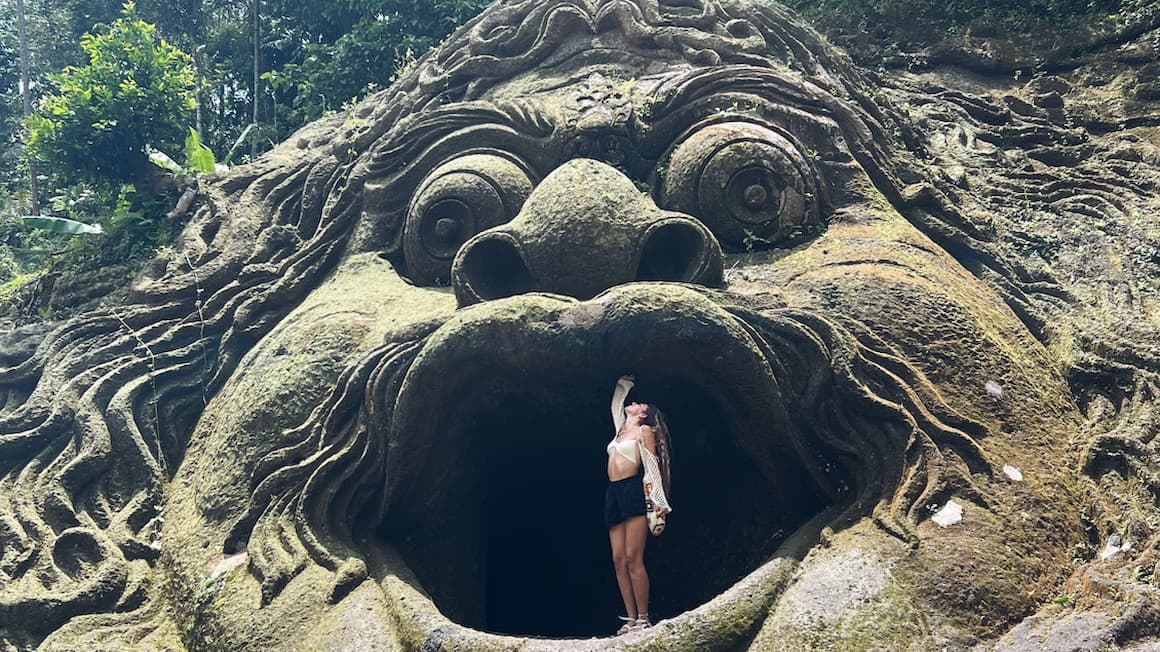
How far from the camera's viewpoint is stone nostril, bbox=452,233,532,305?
17.1ft

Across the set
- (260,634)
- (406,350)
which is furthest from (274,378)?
(260,634)

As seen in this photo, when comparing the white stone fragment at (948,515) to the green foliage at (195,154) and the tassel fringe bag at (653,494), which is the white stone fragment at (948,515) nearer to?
the tassel fringe bag at (653,494)

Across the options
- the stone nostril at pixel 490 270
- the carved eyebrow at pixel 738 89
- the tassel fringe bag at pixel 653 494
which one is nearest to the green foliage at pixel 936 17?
the carved eyebrow at pixel 738 89

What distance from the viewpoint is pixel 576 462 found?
18.8 ft

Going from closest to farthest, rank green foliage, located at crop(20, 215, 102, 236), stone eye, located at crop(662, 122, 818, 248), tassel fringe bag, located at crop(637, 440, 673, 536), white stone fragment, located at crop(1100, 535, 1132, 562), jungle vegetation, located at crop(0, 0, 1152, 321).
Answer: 1. white stone fragment, located at crop(1100, 535, 1132, 562)
2. tassel fringe bag, located at crop(637, 440, 673, 536)
3. stone eye, located at crop(662, 122, 818, 248)
4. green foliage, located at crop(20, 215, 102, 236)
5. jungle vegetation, located at crop(0, 0, 1152, 321)

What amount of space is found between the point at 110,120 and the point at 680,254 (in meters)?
5.07

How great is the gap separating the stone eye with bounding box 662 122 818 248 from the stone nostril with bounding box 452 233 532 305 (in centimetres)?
95

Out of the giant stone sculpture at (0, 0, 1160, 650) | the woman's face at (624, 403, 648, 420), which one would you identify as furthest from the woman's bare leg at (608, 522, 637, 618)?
the giant stone sculpture at (0, 0, 1160, 650)

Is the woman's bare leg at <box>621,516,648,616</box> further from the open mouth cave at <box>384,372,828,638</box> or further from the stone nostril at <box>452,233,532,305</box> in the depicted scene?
the stone nostril at <box>452,233,532,305</box>

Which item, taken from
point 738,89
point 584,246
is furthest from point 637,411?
point 738,89

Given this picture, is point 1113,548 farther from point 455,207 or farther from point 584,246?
point 455,207

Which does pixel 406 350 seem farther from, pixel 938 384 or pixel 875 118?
pixel 875 118

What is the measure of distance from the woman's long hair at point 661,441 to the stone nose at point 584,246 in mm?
594

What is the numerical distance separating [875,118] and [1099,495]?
280 cm
